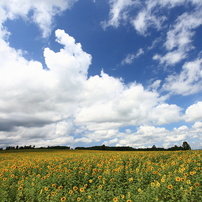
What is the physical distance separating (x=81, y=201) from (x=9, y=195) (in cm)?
398

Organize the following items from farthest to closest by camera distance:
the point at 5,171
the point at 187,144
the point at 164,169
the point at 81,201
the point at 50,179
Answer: the point at 187,144, the point at 5,171, the point at 164,169, the point at 50,179, the point at 81,201

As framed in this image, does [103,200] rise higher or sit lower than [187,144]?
lower

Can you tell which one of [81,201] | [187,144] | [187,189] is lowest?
[81,201]

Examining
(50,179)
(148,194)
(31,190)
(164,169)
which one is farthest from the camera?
(164,169)

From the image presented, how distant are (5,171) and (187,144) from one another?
5868cm

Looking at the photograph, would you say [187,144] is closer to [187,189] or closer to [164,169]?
[164,169]

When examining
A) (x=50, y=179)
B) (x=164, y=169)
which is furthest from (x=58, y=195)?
(x=164, y=169)

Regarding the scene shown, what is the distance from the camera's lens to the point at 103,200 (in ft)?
24.6

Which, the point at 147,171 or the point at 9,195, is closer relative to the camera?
the point at 9,195

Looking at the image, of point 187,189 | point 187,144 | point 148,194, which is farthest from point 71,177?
point 187,144

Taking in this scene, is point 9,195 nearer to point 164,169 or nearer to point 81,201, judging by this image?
point 81,201

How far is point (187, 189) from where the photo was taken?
22.7 ft

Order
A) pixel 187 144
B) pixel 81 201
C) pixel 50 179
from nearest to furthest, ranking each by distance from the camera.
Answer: pixel 81 201
pixel 50 179
pixel 187 144

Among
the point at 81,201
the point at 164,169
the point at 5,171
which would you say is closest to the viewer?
the point at 81,201
